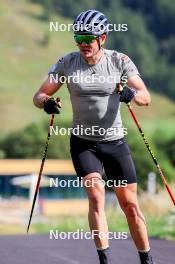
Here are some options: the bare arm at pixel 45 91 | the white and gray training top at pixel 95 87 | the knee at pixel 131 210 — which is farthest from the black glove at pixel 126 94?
the knee at pixel 131 210

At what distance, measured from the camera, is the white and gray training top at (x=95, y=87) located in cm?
743

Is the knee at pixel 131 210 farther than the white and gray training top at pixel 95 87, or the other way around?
the knee at pixel 131 210

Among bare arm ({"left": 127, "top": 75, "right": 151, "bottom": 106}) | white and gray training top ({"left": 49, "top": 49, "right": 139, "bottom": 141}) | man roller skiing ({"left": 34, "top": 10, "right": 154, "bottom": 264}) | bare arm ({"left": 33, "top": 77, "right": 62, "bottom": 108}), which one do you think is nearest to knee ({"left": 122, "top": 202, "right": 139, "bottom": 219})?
man roller skiing ({"left": 34, "top": 10, "right": 154, "bottom": 264})

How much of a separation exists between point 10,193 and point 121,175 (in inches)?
1694

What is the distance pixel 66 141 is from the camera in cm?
9656

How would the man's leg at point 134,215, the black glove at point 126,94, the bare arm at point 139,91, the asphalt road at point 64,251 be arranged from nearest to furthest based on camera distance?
the black glove at point 126,94 < the bare arm at point 139,91 < the man's leg at point 134,215 < the asphalt road at point 64,251

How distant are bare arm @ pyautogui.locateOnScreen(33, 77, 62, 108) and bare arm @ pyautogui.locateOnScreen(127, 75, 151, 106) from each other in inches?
23.3

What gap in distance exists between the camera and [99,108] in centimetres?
750

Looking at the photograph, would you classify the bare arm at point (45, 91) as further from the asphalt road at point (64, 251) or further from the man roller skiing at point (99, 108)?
the asphalt road at point (64, 251)

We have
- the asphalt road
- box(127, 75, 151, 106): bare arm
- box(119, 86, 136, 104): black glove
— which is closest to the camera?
box(119, 86, 136, 104): black glove

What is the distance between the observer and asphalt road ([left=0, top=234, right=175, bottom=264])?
9.17 meters

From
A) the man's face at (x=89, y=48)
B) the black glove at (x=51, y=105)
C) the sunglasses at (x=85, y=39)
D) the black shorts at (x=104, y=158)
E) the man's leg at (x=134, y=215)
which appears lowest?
the man's leg at (x=134, y=215)

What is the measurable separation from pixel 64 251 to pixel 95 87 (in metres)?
3.16

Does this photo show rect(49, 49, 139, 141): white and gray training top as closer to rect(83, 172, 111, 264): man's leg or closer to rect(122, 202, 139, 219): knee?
rect(83, 172, 111, 264): man's leg
